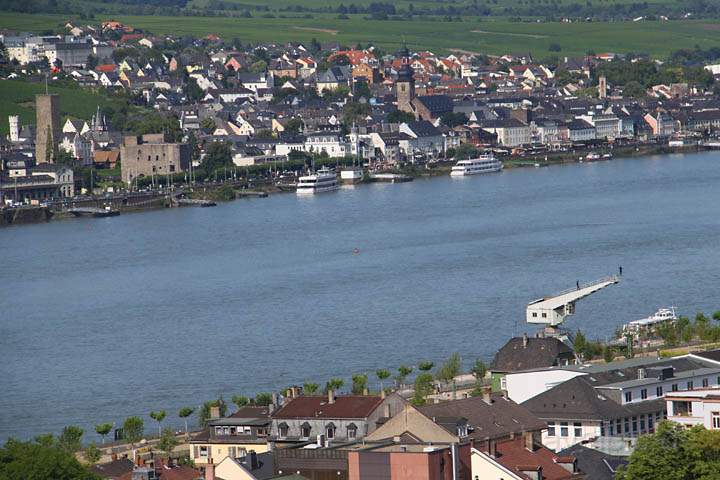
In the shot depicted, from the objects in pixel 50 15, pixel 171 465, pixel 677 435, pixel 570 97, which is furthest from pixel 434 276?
pixel 50 15

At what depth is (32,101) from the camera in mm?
44781

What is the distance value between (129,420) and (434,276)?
28.3ft

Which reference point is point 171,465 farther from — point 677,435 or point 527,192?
point 527,192

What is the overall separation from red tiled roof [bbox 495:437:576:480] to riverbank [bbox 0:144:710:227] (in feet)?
80.4

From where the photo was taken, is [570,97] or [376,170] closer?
[376,170]

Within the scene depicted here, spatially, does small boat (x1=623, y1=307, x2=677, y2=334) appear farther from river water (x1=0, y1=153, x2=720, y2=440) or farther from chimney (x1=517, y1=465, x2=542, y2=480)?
chimney (x1=517, y1=465, x2=542, y2=480)

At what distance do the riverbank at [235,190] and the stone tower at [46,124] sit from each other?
380cm

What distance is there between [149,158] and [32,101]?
6.16m

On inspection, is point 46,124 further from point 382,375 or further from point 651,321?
point 382,375

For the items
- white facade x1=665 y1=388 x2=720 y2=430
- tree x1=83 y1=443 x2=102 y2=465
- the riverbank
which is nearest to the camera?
white facade x1=665 y1=388 x2=720 y2=430

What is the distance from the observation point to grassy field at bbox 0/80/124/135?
1724 inches

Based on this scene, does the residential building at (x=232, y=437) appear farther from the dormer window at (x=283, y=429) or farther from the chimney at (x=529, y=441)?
the chimney at (x=529, y=441)

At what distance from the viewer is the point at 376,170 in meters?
41.3

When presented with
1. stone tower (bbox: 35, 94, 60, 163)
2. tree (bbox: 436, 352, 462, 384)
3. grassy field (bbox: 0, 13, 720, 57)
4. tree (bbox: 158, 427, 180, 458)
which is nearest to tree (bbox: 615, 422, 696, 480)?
tree (bbox: 158, 427, 180, 458)
